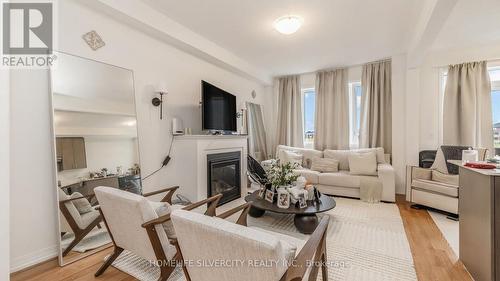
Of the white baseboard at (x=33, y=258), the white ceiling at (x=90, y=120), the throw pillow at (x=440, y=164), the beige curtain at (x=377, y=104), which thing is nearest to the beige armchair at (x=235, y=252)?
the white baseboard at (x=33, y=258)

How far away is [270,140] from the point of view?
5.78 meters

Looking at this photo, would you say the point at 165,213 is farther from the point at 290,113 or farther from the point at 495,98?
the point at 495,98

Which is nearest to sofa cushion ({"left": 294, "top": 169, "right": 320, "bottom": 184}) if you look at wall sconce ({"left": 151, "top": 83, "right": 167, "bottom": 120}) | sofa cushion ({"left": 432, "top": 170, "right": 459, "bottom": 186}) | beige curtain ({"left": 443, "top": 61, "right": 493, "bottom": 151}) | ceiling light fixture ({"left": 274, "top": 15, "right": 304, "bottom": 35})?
sofa cushion ({"left": 432, "top": 170, "right": 459, "bottom": 186})

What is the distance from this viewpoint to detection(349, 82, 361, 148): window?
482 centimetres

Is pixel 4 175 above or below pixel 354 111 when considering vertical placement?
below

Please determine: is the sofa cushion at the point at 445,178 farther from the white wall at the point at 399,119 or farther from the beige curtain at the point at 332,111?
the beige curtain at the point at 332,111

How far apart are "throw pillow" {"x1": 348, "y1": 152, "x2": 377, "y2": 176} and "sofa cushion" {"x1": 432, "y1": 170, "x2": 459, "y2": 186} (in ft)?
2.67

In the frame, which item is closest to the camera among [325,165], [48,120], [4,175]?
[4,175]

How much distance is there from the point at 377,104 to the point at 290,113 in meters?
1.83

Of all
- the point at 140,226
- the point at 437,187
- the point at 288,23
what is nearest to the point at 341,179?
the point at 437,187

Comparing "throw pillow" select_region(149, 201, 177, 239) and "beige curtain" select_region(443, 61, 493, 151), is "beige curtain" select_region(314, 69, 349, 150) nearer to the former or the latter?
"beige curtain" select_region(443, 61, 493, 151)

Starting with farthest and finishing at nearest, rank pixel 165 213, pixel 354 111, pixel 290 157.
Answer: pixel 354 111, pixel 290 157, pixel 165 213

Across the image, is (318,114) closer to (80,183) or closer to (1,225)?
(80,183)

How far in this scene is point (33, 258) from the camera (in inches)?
74.2
